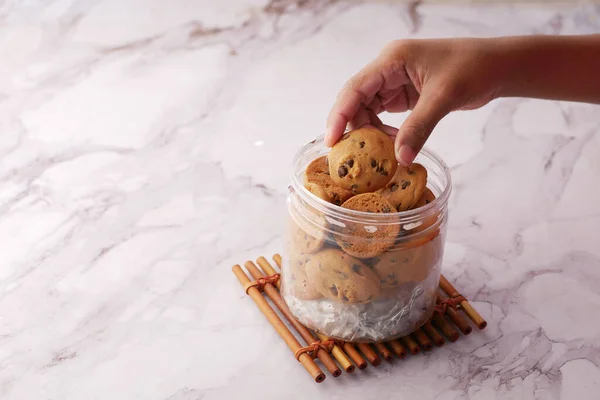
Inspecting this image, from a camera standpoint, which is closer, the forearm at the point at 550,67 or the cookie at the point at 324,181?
the cookie at the point at 324,181

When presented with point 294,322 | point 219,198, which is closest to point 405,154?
point 294,322

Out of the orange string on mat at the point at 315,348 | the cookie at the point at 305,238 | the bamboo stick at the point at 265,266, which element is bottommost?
Result: the orange string on mat at the point at 315,348

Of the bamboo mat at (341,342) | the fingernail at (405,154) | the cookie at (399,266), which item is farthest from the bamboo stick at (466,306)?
the fingernail at (405,154)

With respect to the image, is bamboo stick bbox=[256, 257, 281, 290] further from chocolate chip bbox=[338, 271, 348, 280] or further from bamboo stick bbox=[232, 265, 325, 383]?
chocolate chip bbox=[338, 271, 348, 280]

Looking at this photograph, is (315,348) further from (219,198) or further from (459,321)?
(219,198)

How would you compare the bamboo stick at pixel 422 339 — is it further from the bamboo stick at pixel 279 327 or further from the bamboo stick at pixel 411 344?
the bamboo stick at pixel 279 327

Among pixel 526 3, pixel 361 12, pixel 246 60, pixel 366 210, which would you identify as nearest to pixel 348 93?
pixel 366 210

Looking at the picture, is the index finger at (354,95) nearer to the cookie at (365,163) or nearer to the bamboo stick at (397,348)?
the cookie at (365,163)

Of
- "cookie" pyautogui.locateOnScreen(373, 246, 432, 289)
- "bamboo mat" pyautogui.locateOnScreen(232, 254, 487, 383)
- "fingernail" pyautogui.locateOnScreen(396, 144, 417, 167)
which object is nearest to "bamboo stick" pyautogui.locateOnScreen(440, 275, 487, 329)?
"bamboo mat" pyautogui.locateOnScreen(232, 254, 487, 383)

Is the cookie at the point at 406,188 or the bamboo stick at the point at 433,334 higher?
the cookie at the point at 406,188
